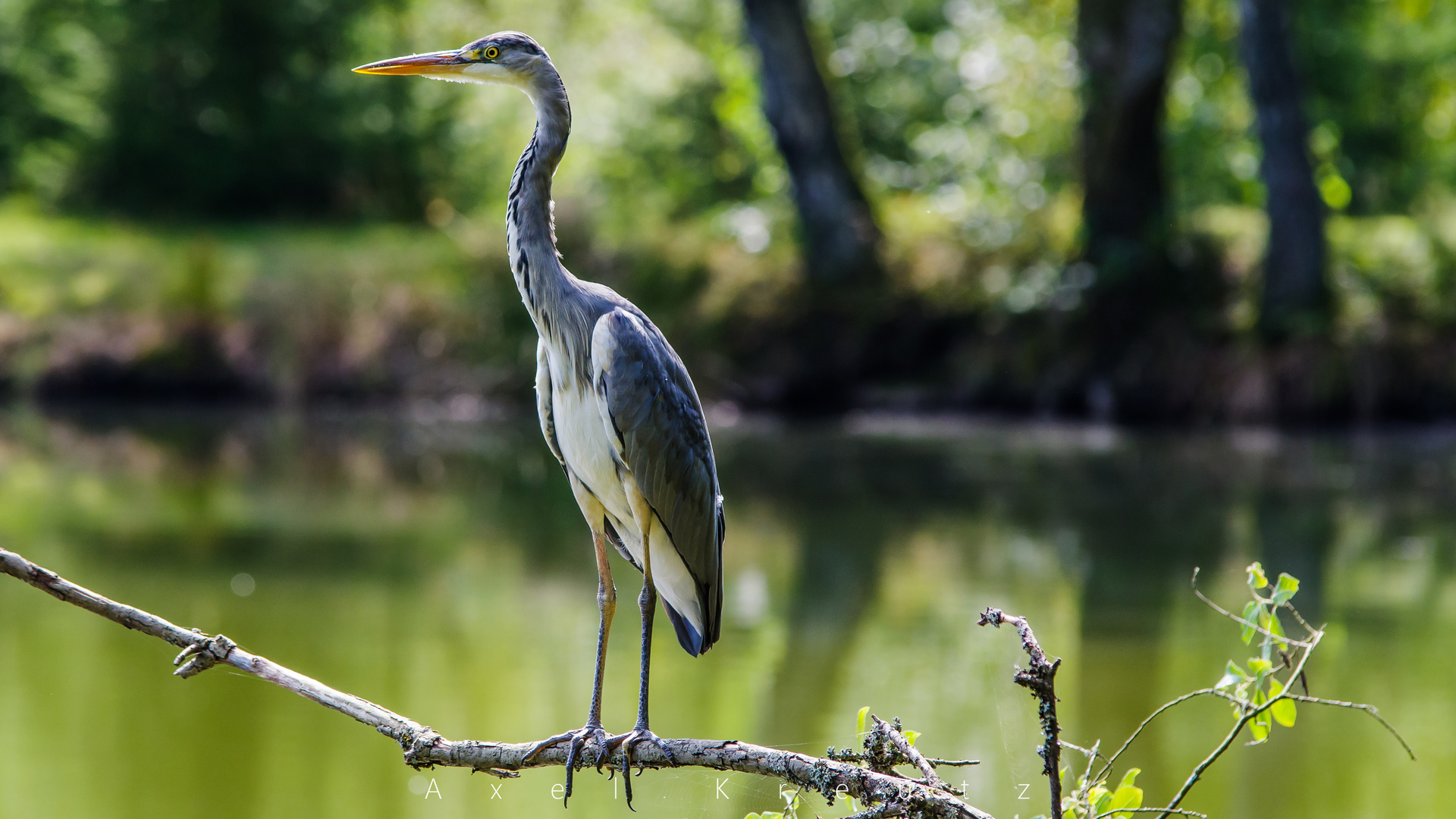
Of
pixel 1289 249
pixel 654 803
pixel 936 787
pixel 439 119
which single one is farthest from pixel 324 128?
pixel 936 787

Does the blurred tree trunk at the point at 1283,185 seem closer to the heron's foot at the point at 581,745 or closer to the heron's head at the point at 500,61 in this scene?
the heron's head at the point at 500,61

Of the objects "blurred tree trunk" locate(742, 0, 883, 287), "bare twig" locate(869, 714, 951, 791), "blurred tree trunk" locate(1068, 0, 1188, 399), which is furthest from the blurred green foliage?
"bare twig" locate(869, 714, 951, 791)

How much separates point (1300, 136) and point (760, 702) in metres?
9.60

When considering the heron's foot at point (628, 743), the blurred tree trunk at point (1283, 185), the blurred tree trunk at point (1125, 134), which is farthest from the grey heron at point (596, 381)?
the blurred tree trunk at point (1125, 134)

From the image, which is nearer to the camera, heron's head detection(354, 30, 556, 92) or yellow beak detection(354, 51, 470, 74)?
yellow beak detection(354, 51, 470, 74)

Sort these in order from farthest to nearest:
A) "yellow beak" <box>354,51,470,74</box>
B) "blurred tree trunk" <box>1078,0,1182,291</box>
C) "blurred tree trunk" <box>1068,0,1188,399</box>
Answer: "blurred tree trunk" <box>1068,0,1188,399</box> → "blurred tree trunk" <box>1078,0,1182,291</box> → "yellow beak" <box>354,51,470,74</box>

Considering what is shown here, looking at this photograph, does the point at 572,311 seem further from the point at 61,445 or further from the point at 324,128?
the point at 324,128

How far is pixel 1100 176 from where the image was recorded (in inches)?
559

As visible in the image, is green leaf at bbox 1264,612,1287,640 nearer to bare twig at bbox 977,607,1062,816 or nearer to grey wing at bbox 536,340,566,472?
bare twig at bbox 977,607,1062,816

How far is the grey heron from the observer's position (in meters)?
3.45

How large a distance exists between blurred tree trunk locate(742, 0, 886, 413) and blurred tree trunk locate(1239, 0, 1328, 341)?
13.7 feet

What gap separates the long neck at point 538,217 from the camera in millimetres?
3496

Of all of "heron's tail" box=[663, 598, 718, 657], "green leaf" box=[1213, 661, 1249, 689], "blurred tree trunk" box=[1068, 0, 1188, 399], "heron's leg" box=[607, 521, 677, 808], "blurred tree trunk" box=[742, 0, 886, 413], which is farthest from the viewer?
"blurred tree trunk" box=[742, 0, 886, 413]

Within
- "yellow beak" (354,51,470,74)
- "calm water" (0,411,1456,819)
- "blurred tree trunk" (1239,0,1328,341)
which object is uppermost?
"blurred tree trunk" (1239,0,1328,341)
